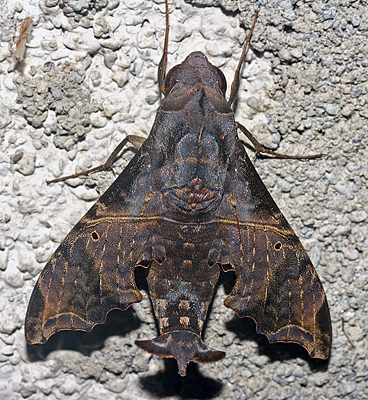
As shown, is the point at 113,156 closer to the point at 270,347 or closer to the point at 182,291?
the point at 182,291

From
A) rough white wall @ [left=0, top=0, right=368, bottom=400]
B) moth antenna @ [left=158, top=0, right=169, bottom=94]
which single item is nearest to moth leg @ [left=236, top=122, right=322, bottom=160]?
rough white wall @ [left=0, top=0, right=368, bottom=400]

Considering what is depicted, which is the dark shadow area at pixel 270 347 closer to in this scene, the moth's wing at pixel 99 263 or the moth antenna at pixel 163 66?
the moth's wing at pixel 99 263

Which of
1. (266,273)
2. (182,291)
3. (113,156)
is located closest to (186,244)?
(182,291)

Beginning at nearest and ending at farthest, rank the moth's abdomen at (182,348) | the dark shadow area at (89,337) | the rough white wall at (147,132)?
the moth's abdomen at (182,348) < the rough white wall at (147,132) < the dark shadow area at (89,337)

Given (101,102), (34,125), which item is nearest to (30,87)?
(34,125)

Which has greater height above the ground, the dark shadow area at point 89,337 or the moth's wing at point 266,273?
the moth's wing at point 266,273

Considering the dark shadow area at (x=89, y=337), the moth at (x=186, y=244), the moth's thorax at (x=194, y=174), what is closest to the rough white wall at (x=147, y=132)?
the dark shadow area at (x=89, y=337)
